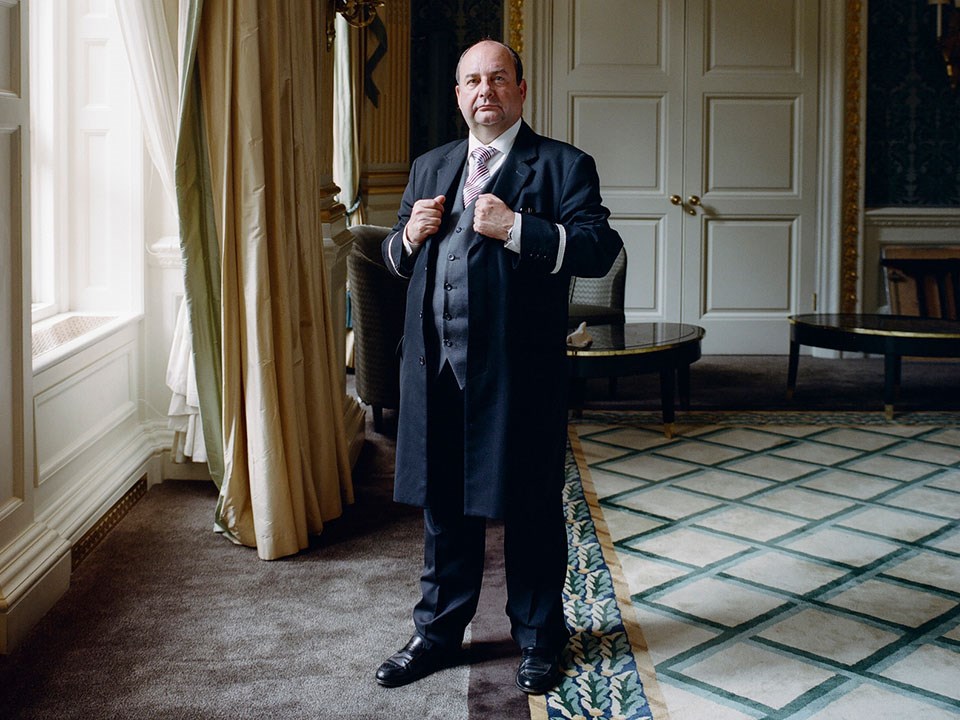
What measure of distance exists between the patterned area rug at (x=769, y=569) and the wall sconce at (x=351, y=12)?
1980mm

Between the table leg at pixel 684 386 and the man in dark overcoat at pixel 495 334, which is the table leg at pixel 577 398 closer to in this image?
the table leg at pixel 684 386

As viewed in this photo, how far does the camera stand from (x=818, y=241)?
7.14 meters

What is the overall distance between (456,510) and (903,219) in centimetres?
546

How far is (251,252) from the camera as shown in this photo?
3.42 meters

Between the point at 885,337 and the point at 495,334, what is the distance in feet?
11.4

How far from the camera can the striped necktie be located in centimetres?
242

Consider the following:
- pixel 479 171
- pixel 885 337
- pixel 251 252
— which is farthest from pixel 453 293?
pixel 885 337

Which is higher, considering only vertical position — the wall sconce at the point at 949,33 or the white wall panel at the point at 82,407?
the wall sconce at the point at 949,33

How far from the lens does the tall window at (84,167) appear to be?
150 inches

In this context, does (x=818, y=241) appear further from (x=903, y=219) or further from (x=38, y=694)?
(x=38, y=694)

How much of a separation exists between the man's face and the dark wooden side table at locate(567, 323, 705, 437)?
2.22 m

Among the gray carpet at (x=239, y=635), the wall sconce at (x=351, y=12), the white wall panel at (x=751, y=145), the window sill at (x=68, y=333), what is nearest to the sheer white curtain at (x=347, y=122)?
the wall sconce at (x=351, y=12)

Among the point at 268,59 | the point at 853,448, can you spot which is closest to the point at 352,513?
the point at 268,59

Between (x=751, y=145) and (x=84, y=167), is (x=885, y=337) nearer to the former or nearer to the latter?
(x=751, y=145)
